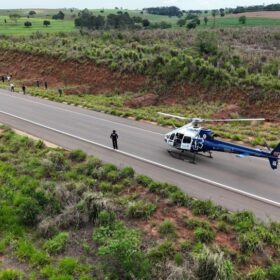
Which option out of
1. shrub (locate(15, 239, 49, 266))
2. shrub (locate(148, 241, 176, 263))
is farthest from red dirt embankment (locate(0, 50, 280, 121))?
shrub (locate(15, 239, 49, 266))

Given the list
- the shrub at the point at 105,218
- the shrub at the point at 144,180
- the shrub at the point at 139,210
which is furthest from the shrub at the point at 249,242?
the shrub at the point at 144,180

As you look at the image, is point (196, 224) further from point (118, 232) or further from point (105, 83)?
point (105, 83)

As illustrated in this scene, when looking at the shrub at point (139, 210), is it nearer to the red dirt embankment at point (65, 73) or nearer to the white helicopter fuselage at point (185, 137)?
the white helicopter fuselage at point (185, 137)

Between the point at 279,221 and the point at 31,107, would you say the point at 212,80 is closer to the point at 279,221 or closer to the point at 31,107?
the point at 31,107

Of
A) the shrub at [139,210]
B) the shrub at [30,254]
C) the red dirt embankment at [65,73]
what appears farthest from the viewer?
the red dirt embankment at [65,73]

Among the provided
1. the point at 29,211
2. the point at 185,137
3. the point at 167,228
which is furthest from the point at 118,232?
the point at 185,137

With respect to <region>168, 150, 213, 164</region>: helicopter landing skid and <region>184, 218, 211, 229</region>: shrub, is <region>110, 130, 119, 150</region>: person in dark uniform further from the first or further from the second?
<region>184, 218, 211, 229</region>: shrub
